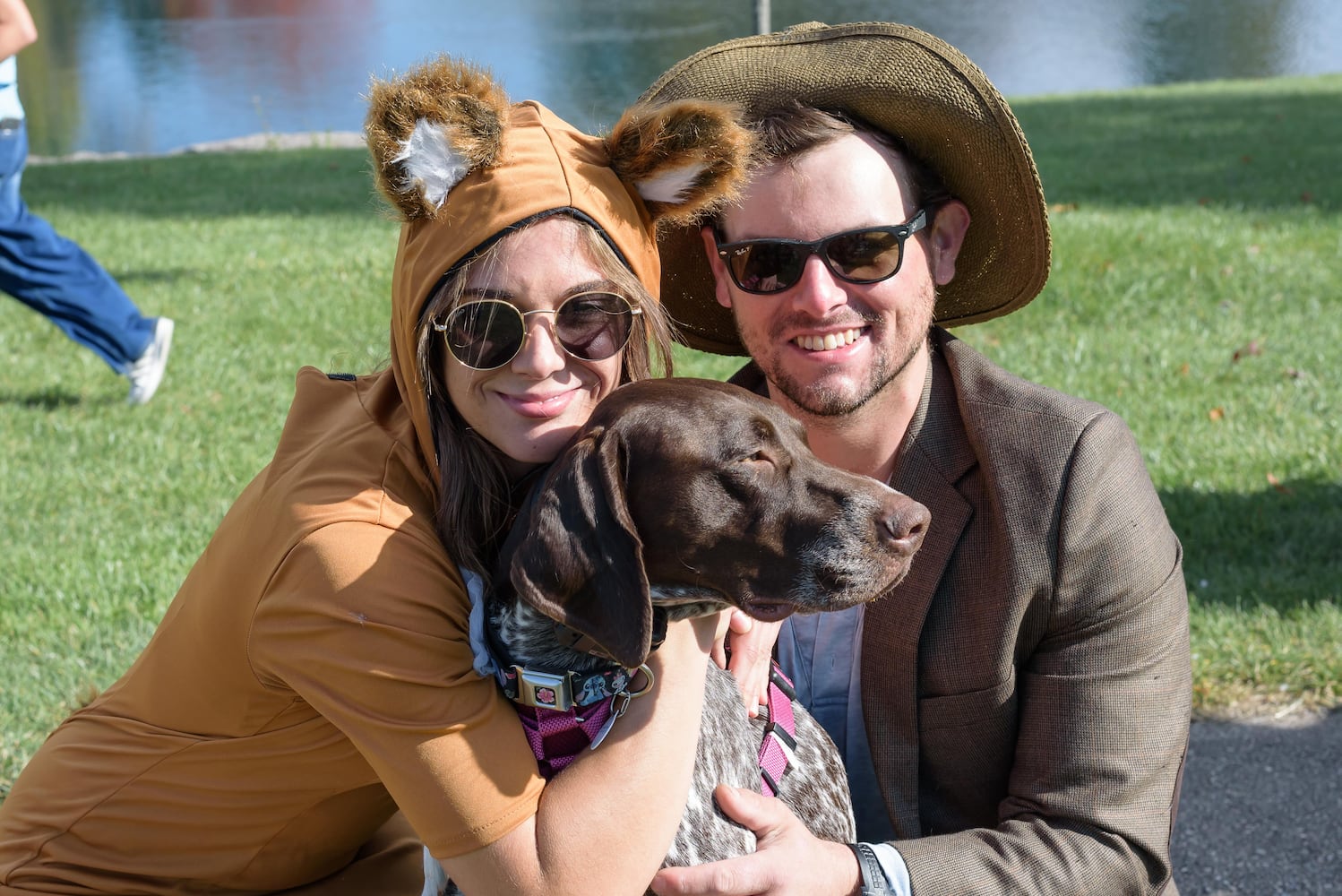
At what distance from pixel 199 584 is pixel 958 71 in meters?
2.12

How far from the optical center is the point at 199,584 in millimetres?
2717

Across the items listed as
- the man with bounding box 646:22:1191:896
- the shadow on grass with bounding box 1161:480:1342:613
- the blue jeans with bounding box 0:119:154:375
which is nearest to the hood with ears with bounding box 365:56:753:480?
the man with bounding box 646:22:1191:896

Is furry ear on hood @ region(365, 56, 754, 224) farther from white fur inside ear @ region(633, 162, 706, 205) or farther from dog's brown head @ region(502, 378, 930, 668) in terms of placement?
dog's brown head @ region(502, 378, 930, 668)

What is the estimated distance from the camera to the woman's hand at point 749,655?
3.14 meters

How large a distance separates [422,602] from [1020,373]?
17.5 ft

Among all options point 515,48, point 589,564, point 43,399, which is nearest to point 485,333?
point 589,564

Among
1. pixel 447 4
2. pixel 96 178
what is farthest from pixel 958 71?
pixel 447 4

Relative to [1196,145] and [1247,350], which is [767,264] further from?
[1196,145]

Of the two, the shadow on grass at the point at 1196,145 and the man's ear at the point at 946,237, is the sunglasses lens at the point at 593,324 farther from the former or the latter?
the shadow on grass at the point at 1196,145

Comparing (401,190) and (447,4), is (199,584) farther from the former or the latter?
(447,4)

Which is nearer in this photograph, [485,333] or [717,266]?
[485,333]

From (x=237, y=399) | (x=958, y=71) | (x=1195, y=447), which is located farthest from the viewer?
(x=237, y=399)

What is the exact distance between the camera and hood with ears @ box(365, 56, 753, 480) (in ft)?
8.72

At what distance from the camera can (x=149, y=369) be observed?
24.5 ft
